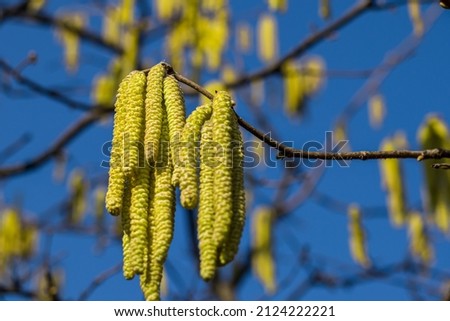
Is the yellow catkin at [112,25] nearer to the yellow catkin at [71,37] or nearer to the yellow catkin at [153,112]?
the yellow catkin at [71,37]

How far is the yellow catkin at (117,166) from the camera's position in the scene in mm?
1654

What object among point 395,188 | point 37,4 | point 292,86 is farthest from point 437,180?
point 37,4

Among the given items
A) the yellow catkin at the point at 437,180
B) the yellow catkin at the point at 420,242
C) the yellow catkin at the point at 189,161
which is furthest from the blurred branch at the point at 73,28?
the yellow catkin at the point at 189,161

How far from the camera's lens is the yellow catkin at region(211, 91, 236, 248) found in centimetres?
153

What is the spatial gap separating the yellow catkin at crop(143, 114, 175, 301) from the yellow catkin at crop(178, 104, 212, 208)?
0.15ft

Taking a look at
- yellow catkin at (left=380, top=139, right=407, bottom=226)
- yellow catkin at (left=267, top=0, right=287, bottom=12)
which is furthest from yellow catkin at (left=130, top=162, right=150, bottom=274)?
yellow catkin at (left=380, top=139, right=407, bottom=226)

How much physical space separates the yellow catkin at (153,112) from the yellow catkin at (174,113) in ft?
0.06

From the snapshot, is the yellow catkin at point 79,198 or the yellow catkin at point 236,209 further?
the yellow catkin at point 79,198

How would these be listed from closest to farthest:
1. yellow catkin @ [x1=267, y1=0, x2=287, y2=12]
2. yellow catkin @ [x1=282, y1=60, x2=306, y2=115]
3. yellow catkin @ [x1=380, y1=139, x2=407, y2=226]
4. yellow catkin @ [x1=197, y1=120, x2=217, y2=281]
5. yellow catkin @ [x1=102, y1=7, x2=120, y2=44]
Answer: yellow catkin @ [x1=197, y1=120, x2=217, y2=281] → yellow catkin @ [x1=267, y1=0, x2=287, y2=12] → yellow catkin @ [x1=380, y1=139, x2=407, y2=226] → yellow catkin @ [x1=282, y1=60, x2=306, y2=115] → yellow catkin @ [x1=102, y1=7, x2=120, y2=44]

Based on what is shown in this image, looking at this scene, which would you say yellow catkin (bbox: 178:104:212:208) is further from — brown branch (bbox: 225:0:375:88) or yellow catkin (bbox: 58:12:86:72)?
yellow catkin (bbox: 58:12:86:72)

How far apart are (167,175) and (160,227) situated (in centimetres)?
13

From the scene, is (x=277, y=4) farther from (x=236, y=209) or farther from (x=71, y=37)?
(x=71, y=37)
